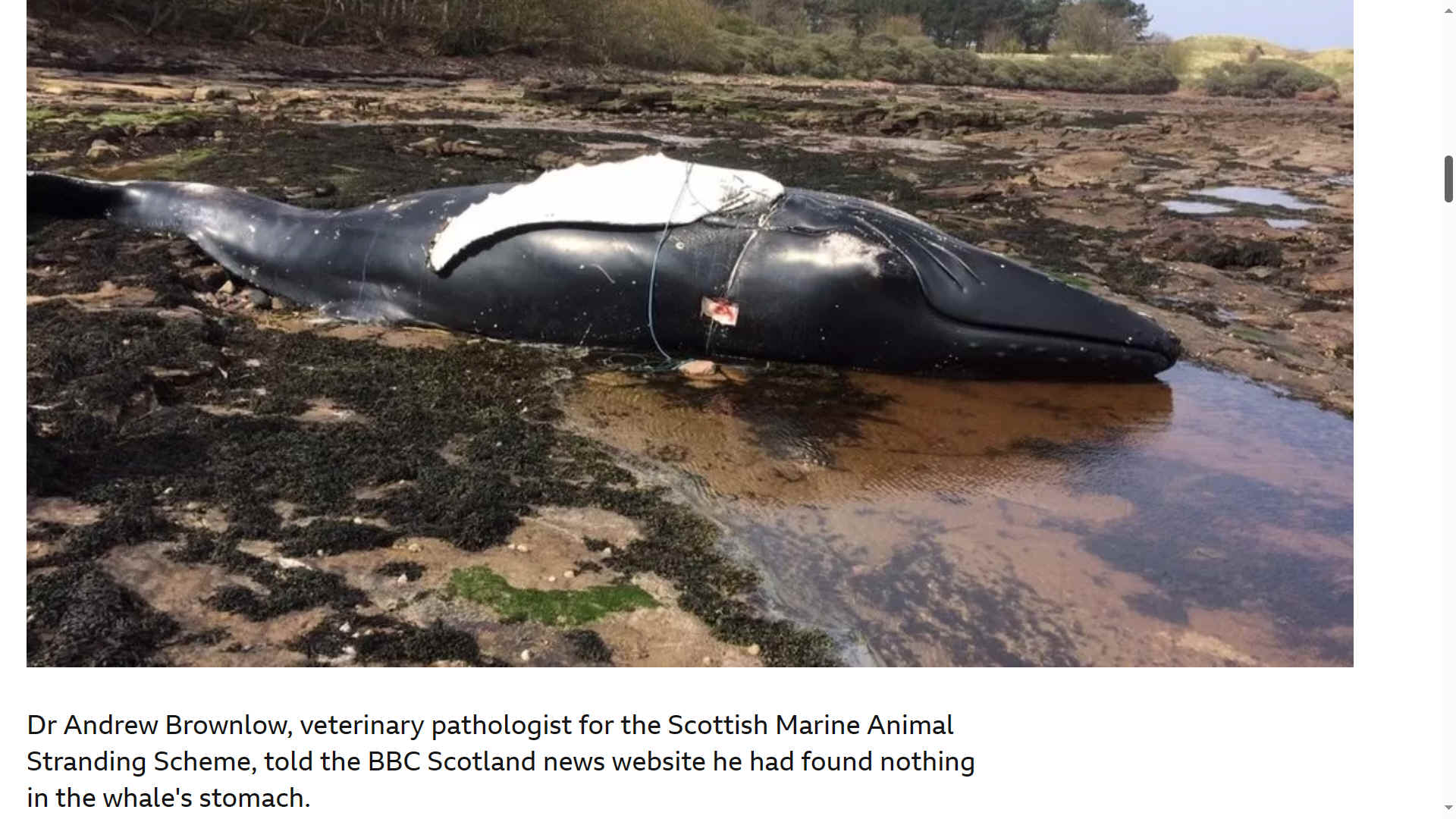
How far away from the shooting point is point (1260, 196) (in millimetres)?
15812

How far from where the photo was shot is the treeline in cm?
3198

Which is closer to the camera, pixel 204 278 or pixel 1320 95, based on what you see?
pixel 204 278

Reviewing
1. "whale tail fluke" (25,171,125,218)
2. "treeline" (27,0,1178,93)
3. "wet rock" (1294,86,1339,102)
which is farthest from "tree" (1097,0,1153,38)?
"whale tail fluke" (25,171,125,218)

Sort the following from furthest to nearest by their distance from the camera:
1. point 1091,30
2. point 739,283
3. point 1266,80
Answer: point 1091,30 < point 1266,80 < point 739,283

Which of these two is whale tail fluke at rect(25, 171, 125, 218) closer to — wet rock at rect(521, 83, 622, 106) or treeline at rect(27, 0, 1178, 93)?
wet rock at rect(521, 83, 622, 106)

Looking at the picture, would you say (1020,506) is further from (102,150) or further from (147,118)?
(147,118)

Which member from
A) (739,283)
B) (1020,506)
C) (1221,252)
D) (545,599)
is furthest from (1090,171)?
(545,599)

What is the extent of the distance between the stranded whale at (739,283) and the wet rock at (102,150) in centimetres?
734

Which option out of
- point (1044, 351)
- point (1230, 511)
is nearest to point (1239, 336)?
point (1044, 351)

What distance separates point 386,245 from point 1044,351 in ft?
13.9

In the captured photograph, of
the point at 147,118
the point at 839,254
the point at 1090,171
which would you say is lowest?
the point at 839,254

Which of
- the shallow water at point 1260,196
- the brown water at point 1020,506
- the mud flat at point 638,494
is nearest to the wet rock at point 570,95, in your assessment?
the shallow water at point 1260,196

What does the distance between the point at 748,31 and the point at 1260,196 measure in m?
45.4
